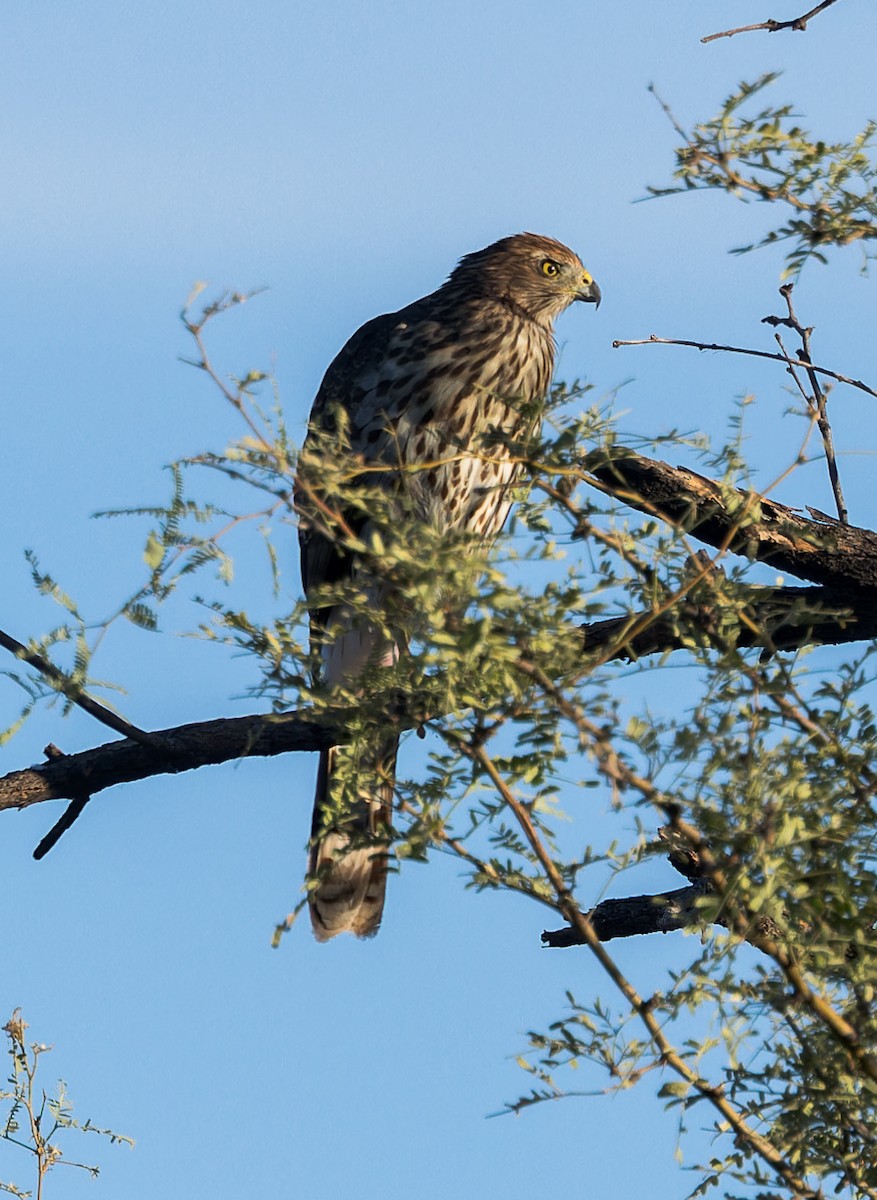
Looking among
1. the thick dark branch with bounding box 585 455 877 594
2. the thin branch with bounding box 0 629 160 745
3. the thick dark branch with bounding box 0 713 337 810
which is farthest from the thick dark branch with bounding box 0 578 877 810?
the thin branch with bounding box 0 629 160 745

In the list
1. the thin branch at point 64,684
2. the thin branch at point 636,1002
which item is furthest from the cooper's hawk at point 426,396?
the thin branch at point 636,1002

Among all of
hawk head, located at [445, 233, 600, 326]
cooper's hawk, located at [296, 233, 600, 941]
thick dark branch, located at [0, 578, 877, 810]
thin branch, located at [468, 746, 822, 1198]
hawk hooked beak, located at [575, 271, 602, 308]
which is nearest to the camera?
thin branch, located at [468, 746, 822, 1198]

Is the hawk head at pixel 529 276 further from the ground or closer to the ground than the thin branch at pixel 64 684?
further from the ground

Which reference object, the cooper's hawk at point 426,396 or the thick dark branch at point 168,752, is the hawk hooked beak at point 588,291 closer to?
the cooper's hawk at point 426,396

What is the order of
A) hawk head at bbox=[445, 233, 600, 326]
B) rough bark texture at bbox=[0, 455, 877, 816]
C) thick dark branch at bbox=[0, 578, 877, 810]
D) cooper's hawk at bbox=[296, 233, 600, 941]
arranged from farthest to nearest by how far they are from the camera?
hawk head at bbox=[445, 233, 600, 326]
cooper's hawk at bbox=[296, 233, 600, 941]
thick dark branch at bbox=[0, 578, 877, 810]
rough bark texture at bbox=[0, 455, 877, 816]

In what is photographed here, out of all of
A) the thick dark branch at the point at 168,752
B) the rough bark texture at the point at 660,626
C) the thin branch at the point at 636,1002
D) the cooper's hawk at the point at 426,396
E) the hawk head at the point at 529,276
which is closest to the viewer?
the thin branch at the point at 636,1002

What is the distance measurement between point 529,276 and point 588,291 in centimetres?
30

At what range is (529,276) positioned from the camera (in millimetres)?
6066

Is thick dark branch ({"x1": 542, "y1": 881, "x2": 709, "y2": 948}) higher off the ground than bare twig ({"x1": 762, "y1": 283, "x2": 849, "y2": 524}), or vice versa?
bare twig ({"x1": 762, "y1": 283, "x2": 849, "y2": 524})

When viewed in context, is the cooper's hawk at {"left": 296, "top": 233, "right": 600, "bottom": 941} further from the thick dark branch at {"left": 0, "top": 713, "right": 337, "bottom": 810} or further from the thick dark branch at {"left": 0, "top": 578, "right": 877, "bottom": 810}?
the thick dark branch at {"left": 0, "top": 713, "right": 337, "bottom": 810}

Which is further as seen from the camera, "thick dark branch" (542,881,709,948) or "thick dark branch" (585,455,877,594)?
"thick dark branch" (542,881,709,948)

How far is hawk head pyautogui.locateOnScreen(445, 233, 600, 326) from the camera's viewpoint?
585cm

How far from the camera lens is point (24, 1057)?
3963 mm

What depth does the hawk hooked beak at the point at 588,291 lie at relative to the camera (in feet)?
20.4
